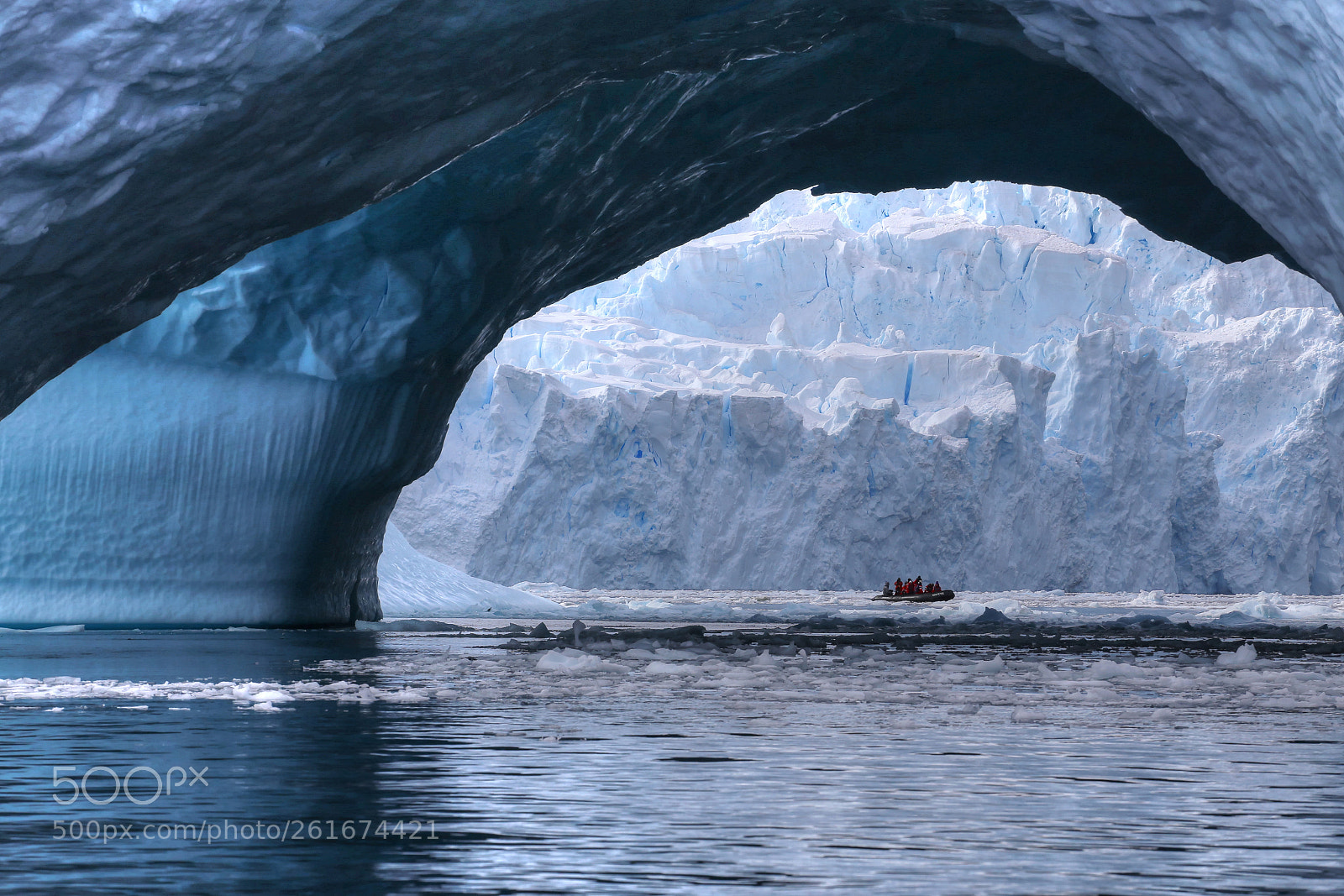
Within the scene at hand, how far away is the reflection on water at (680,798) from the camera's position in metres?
2.36

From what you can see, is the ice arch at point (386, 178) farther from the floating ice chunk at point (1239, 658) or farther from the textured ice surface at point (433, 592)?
the textured ice surface at point (433, 592)

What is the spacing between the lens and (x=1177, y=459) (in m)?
36.5

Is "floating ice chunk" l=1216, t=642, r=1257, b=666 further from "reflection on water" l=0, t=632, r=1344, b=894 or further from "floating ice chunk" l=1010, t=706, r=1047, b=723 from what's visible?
"floating ice chunk" l=1010, t=706, r=1047, b=723

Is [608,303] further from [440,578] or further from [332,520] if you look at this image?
[332,520]

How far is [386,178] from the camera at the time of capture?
7477mm

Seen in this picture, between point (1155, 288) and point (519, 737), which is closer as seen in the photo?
point (519, 737)

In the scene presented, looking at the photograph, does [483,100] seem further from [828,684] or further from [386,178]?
[828,684]

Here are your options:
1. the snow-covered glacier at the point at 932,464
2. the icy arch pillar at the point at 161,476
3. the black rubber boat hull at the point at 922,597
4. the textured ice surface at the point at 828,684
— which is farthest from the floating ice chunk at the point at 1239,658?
the snow-covered glacier at the point at 932,464

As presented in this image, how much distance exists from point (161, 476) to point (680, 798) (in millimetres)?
11087

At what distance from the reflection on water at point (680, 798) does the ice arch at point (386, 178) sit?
2205mm

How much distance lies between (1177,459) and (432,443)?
26.4m

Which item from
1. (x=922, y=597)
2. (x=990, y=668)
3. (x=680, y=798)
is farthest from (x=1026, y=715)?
(x=922, y=597)

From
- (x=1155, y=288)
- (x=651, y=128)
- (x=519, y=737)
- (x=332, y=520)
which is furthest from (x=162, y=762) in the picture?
(x=1155, y=288)

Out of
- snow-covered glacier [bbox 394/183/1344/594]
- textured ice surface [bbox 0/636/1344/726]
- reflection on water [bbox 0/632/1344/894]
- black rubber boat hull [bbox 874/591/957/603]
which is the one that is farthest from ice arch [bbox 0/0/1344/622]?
snow-covered glacier [bbox 394/183/1344/594]
